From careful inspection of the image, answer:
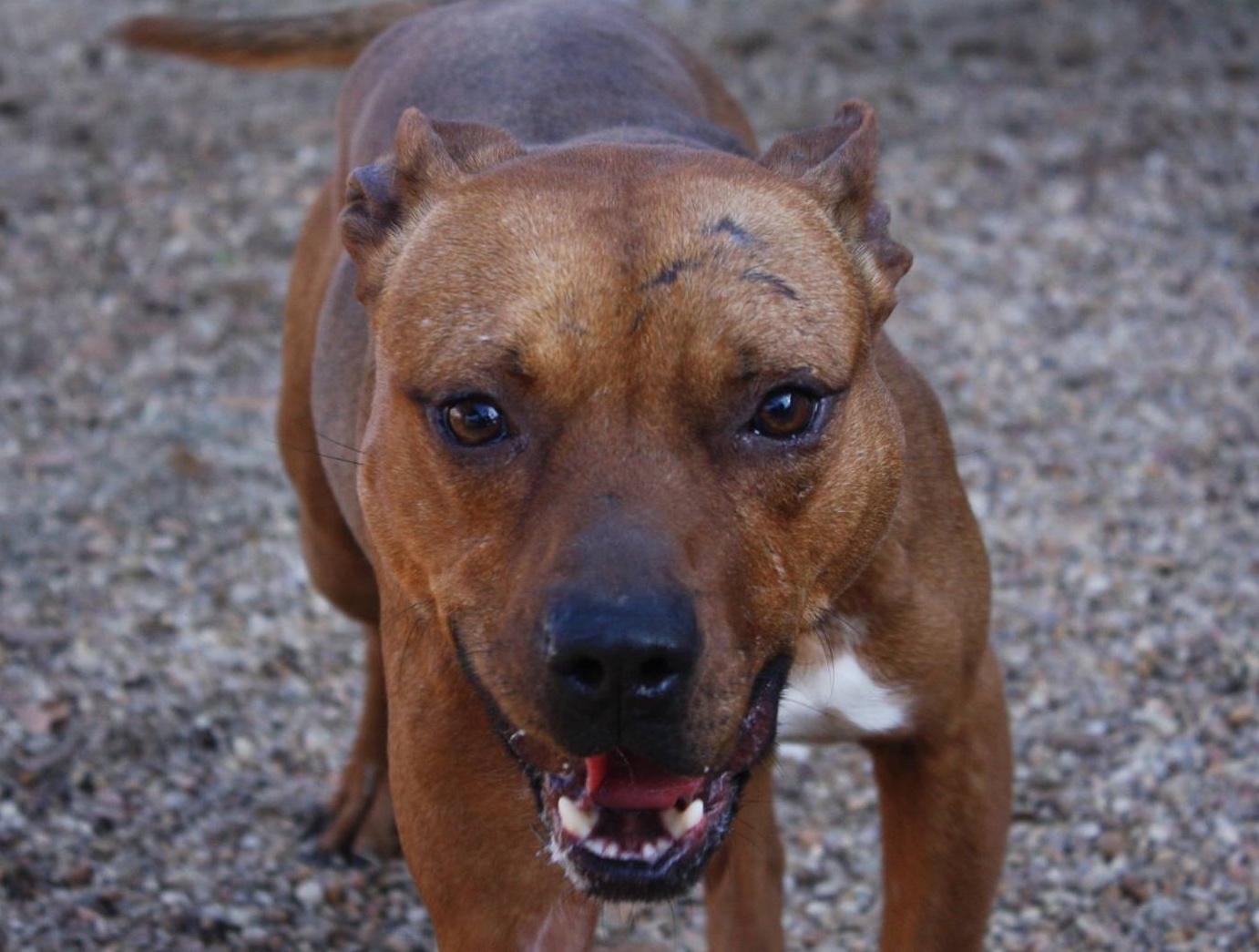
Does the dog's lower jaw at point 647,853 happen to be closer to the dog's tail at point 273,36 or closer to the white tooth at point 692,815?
the white tooth at point 692,815

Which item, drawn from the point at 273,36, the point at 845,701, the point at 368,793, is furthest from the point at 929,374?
the point at 845,701

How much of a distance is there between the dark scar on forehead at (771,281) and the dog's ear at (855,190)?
1.17ft

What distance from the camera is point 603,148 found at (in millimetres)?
3449

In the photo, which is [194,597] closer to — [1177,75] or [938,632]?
[938,632]

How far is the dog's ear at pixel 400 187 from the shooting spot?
354 centimetres

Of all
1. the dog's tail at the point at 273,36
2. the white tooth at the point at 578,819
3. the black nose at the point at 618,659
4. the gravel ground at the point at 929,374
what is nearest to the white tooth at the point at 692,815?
the white tooth at the point at 578,819

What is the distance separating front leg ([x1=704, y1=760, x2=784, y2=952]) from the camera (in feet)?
14.3

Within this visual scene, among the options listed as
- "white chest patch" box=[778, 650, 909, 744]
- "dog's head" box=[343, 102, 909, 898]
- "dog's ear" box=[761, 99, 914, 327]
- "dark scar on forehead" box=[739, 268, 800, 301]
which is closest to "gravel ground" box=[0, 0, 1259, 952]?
"white chest patch" box=[778, 650, 909, 744]

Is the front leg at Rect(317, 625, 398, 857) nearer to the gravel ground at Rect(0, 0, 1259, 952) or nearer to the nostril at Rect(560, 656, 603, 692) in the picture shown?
the gravel ground at Rect(0, 0, 1259, 952)

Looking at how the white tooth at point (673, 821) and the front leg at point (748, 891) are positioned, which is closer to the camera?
the white tooth at point (673, 821)

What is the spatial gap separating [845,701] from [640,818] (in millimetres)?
643

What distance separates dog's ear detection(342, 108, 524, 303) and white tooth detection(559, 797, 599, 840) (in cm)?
105

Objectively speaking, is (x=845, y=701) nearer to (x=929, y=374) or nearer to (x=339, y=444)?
(x=339, y=444)

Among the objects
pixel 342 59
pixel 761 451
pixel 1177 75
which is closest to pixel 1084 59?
pixel 1177 75
